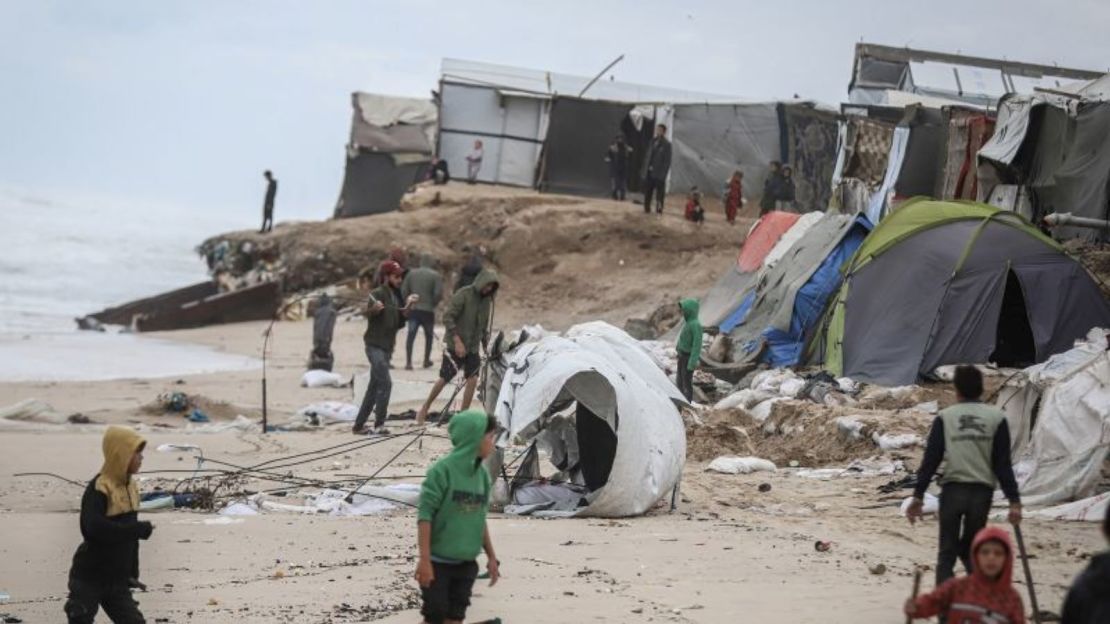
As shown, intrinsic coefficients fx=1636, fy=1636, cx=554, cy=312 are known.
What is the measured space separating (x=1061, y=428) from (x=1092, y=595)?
6964mm

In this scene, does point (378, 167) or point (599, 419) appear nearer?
point (599, 419)

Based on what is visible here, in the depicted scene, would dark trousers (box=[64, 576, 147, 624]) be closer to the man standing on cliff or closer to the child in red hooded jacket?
the child in red hooded jacket

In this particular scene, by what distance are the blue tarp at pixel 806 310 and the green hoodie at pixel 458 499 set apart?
12.6 meters

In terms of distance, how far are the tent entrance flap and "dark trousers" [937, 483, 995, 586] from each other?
10.4 metres

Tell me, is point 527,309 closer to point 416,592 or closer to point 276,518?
point 276,518

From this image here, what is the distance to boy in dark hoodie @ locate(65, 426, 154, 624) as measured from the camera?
7.15 meters

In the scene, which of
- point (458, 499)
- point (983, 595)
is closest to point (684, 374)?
point (458, 499)

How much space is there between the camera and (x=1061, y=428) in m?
12.0

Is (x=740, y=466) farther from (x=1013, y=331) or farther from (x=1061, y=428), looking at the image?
(x=1013, y=331)

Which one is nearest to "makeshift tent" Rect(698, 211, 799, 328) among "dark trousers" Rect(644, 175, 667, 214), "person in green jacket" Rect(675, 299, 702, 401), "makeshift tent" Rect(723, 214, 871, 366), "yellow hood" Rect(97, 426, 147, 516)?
"makeshift tent" Rect(723, 214, 871, 366)

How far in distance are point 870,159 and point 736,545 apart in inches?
667

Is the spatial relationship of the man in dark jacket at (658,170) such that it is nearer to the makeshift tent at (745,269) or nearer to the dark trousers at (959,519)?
the makeshift tent at (745,269)

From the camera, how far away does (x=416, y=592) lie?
862 centimetres

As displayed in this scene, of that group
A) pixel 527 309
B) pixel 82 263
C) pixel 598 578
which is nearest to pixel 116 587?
pixel 598 578
